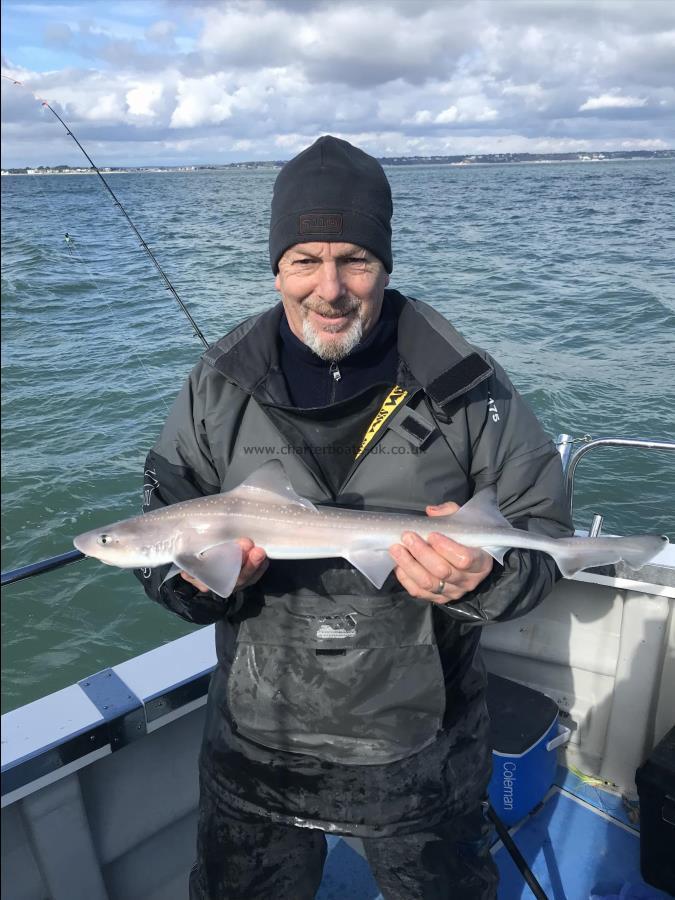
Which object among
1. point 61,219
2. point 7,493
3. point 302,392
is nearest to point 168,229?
point 61,219

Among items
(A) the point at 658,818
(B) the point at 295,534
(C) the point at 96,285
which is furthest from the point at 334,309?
(C) the point at 96,285

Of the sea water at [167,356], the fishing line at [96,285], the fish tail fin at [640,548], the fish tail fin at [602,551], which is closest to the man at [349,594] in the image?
the fish tail fin at [602,551]

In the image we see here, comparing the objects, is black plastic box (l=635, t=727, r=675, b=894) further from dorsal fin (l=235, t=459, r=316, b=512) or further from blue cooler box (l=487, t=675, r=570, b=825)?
dorsal fin (l=235, t=459, r=316, b=512)

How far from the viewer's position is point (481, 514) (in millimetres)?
2588

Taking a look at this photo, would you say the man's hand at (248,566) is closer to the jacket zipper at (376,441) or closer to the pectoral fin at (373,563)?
the pectoral fin at (373,563)

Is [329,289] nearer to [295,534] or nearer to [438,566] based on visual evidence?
[295,534]

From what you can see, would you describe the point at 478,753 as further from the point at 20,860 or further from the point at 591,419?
the point at 591,419

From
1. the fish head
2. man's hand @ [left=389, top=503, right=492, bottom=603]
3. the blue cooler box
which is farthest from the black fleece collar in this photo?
the blue cooler box

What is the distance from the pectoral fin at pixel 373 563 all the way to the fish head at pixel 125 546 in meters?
0.74

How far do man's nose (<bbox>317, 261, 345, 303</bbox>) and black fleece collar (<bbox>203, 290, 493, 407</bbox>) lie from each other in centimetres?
32

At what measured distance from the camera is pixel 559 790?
4.18m

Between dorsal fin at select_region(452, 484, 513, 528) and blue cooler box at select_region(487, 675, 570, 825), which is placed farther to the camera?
blue cooler box at select_region(487, 675, 570, 825)

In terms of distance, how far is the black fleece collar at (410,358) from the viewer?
2.77 metres

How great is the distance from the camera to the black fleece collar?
277 cm
